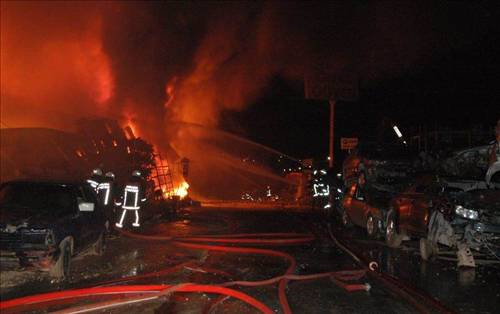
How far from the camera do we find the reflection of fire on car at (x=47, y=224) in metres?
6.77

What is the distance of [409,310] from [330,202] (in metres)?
14.2

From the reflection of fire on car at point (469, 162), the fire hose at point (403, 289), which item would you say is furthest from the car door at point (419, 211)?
the fire hose at point (403, 289)

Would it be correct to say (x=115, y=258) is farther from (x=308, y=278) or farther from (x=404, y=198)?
(x=404, y=198)

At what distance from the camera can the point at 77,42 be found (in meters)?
22.1

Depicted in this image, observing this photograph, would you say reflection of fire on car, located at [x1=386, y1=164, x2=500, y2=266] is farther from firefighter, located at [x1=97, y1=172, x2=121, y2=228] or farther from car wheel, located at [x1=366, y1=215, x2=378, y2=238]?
firefighter, located at [x1=97, y1=172, x2=121, y2=228]

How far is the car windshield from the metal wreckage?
604 centimetres

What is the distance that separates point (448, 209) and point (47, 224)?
621 centimetres

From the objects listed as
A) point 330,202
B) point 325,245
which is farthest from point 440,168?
point 330,202

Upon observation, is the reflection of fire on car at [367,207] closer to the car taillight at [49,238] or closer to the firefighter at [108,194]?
the firefighter at [108,194]

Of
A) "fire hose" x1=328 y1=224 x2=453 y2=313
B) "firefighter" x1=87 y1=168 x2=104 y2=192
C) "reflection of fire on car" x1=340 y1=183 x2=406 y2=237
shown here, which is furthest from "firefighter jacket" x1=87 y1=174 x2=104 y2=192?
"reflection of fire on car" x1=340 y1=183 x2=406 y2=237

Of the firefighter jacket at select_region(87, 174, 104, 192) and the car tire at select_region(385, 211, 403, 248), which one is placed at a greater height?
the firefighter jacket at select_region(87, 174, 104, 192)

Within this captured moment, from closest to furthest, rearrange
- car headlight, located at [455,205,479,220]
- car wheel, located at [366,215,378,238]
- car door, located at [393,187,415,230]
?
car headlight, located at [455,205,479,220], car door, located at [393,187,415,230], car wheel, located at [366,215,378,238]

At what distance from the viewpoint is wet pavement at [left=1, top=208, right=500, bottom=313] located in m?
5.88

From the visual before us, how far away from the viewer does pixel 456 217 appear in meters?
8.40
